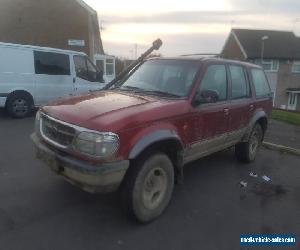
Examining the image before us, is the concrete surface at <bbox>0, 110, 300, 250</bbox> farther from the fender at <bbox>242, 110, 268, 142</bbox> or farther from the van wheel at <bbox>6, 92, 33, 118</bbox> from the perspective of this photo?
the van wheel at <bbox>6, 92, 33, 118</bbox>

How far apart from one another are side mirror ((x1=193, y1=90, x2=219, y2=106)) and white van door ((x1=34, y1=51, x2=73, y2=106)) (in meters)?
7.32

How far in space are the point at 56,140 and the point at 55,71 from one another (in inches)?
298

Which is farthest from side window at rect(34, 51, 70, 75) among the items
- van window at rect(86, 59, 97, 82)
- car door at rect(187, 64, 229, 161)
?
car door at rect(187, 64, 229, 161)

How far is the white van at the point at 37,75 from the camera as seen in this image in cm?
1007

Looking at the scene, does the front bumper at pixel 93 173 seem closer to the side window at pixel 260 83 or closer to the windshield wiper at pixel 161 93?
the windshield wiper at pixel 161 93

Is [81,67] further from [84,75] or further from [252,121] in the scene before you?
[252,121]

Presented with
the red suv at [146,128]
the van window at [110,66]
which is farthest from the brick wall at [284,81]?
the red suv at [146,128]

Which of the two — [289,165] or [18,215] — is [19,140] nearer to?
[18,215]

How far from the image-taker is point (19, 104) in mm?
10484

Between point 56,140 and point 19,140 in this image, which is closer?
point 56,140

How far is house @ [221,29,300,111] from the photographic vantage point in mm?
36503

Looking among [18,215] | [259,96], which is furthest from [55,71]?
[18,215]

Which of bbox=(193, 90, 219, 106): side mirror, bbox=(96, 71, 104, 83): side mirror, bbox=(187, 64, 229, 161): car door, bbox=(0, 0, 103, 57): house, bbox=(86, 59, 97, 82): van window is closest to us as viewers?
bbox=(193, 90, 219, 106): side mirror

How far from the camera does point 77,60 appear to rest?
462 inches
